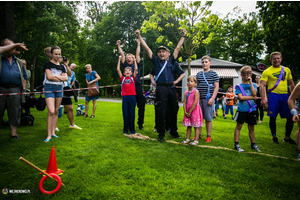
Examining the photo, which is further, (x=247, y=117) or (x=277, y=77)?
(x=277, y=77)

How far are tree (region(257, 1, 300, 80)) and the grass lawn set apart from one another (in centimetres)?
1585

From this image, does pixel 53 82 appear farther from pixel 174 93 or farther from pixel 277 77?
pixel 277 77

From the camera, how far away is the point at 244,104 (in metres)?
4.43

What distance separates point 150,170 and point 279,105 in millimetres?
3893

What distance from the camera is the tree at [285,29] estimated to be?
53.7 ft

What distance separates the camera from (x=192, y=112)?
481 cm

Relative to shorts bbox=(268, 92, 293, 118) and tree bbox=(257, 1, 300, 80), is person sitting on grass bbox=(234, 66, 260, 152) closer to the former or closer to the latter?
shorts bbox=(268, 92, 293, 118)

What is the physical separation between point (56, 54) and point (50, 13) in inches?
741

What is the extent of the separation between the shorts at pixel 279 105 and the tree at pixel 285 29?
48.4ft

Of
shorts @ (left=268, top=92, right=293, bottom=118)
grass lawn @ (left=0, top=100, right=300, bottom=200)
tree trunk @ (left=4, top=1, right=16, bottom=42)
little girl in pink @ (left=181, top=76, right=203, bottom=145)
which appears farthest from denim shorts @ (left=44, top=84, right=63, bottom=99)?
tree trunk @ (left=4, top=1, right=16, bottom=42)

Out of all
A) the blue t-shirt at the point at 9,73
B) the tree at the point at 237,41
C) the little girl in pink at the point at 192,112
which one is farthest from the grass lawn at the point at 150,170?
the tree at the point at 237,41

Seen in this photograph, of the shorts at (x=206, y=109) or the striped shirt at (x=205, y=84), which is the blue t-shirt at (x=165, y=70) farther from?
the shorts at (x=206, y=109)

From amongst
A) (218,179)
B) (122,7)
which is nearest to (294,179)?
(218,179)

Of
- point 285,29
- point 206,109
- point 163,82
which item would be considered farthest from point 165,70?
point 285,29
